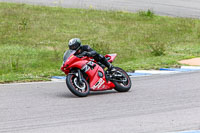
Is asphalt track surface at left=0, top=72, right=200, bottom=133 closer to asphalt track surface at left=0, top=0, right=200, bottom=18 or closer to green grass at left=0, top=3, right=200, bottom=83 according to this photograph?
green grass at left=0, top=3, right=200, bottom=83

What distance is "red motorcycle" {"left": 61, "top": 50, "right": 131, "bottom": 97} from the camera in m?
10.8

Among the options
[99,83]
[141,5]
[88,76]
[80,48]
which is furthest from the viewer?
[141,5]

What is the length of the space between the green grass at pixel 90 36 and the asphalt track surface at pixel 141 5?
131cm


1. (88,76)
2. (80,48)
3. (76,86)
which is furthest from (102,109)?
(80,48)

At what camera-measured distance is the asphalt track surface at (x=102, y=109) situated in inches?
305

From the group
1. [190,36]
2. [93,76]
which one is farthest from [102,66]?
[190,36]

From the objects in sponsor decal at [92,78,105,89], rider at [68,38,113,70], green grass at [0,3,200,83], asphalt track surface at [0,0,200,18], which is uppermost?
rider at [68,38,113,70]

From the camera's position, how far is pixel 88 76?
11273 millimetres

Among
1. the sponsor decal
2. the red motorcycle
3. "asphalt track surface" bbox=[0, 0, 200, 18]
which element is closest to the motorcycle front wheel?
the red motorcycle

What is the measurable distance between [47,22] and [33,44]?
3.98m

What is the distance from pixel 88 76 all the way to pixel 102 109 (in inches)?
82.1

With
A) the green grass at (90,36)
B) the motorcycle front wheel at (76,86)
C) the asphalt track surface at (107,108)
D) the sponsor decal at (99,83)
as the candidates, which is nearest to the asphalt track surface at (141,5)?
the green grass at (90,36)

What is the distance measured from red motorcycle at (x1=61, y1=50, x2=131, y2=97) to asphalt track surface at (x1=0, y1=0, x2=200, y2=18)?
A: 1765 cm

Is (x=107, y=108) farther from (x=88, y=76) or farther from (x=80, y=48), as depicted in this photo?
(x=80, y=48)
